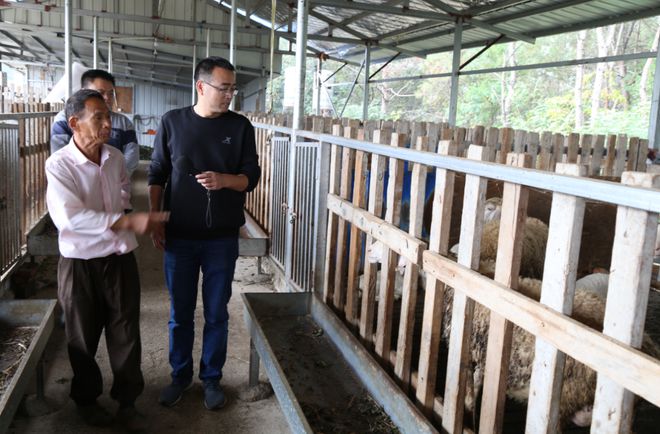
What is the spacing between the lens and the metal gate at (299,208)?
458 cm

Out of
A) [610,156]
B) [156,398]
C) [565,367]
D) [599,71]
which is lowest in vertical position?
[156,398]

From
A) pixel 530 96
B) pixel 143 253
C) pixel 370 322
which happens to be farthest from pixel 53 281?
pixel 530 96

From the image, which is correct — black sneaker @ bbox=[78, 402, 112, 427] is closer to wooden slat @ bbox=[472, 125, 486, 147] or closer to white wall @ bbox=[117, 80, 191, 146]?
wooden slat @ bbox=[472, 125, 486, 147]

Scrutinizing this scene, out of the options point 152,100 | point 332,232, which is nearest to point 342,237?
point 332,232

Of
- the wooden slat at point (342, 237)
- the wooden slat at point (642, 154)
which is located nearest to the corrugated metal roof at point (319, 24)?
the wooden slat at point (642, 154)

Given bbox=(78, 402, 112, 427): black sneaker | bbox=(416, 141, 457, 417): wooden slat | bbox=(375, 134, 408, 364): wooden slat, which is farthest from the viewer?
bbox=(78, 402, 112, 427): black sneaker

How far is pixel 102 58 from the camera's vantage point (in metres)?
27.3

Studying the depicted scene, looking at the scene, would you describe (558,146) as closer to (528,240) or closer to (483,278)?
(528,240)

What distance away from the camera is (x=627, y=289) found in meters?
1.59

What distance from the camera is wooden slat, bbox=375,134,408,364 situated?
3.09 metres

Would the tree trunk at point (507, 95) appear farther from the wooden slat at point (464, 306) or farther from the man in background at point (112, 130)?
the wooden slat at point (464, 306)

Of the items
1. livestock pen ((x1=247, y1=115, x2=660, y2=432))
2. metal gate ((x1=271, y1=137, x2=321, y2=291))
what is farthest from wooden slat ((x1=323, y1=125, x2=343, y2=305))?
metal gate ((x1=271, y1=137, x2=321, y2=291))

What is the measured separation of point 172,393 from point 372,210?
66.7 inches

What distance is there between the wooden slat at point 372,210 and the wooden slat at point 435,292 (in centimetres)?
71
